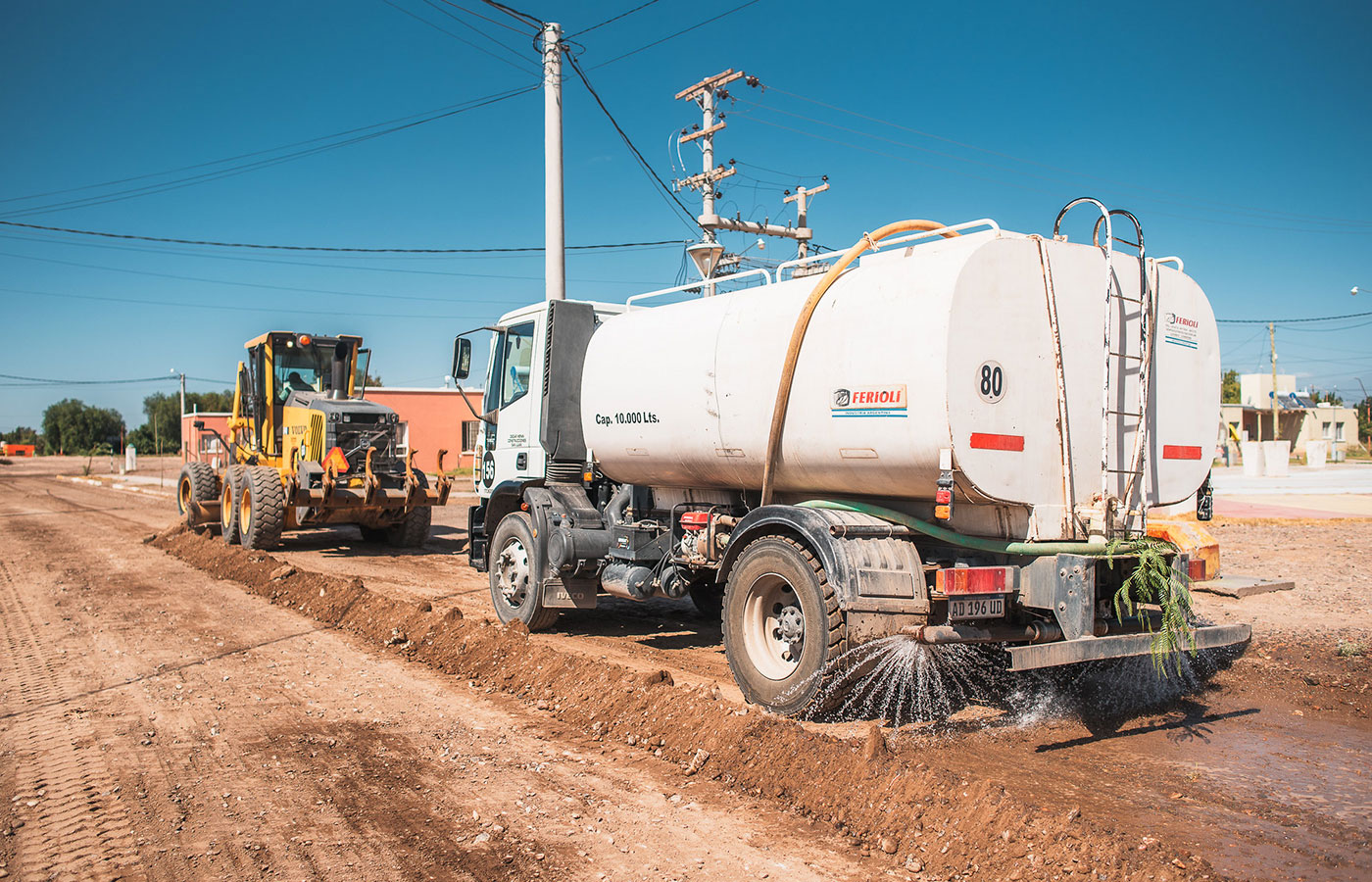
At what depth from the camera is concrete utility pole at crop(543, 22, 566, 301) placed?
15.5 metres

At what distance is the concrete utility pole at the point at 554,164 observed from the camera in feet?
50.8

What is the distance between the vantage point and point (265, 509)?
13.9 metres

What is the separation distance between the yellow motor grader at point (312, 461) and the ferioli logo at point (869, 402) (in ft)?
32.1

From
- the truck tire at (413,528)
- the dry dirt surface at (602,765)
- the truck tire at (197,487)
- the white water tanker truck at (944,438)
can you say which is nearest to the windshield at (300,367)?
the truck tire at (197,487)

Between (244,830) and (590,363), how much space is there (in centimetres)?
508

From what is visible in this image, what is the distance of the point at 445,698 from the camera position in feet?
21.5

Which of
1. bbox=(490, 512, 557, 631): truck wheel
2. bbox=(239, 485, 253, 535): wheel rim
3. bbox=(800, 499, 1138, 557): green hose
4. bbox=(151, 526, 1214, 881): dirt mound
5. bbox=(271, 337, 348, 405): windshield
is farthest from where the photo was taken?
bbox=(271, 337, 348, 405): windshield

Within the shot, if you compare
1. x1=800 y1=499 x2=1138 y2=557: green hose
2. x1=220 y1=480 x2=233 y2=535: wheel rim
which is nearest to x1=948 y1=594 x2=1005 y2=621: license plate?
x1=800 y1=499 x2=1138 y2=557: green hose

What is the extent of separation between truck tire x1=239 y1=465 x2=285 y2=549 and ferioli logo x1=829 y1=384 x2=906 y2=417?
10.9 metres

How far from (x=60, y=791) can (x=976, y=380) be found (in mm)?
5365

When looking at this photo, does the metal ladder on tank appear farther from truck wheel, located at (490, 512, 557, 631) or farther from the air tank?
truck wheel, located at (490, 512, 557, 631)

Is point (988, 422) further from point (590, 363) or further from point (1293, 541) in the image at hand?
point (1293, 541)

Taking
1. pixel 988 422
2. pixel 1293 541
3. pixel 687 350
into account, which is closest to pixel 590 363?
pixel 687 350

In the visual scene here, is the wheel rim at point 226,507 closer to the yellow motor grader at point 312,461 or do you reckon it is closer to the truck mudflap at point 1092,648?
the yellow motor grader at point 312,461
